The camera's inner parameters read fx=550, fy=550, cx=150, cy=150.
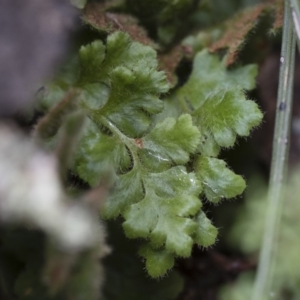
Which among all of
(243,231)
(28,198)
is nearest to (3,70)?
(28,198)

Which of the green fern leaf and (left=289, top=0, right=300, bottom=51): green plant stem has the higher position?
(left=289, top=0, right=300, bottom=51): green plant stem

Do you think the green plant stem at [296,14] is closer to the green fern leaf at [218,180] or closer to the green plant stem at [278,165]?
the green plant stem at [278,165]

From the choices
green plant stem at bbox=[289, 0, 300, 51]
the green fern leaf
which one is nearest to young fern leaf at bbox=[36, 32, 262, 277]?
the green fern leaf

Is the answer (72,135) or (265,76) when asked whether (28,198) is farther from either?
(265,76)

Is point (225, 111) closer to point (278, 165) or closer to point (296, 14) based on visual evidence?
point (278, 165)

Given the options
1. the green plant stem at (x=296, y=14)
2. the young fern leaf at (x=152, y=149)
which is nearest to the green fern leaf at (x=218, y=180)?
the young fern leaf at (x=152, y=149)

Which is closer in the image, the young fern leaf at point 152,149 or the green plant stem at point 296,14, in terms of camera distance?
the young fern leaf at point 152,149

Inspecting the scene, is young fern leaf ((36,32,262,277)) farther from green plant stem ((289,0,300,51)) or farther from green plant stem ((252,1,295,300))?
green plant stem ((289,0,300,51))

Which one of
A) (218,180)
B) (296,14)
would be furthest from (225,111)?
(296,14)

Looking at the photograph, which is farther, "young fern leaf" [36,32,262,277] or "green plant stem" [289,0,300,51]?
"green plant stem" [289,0,300,51]
